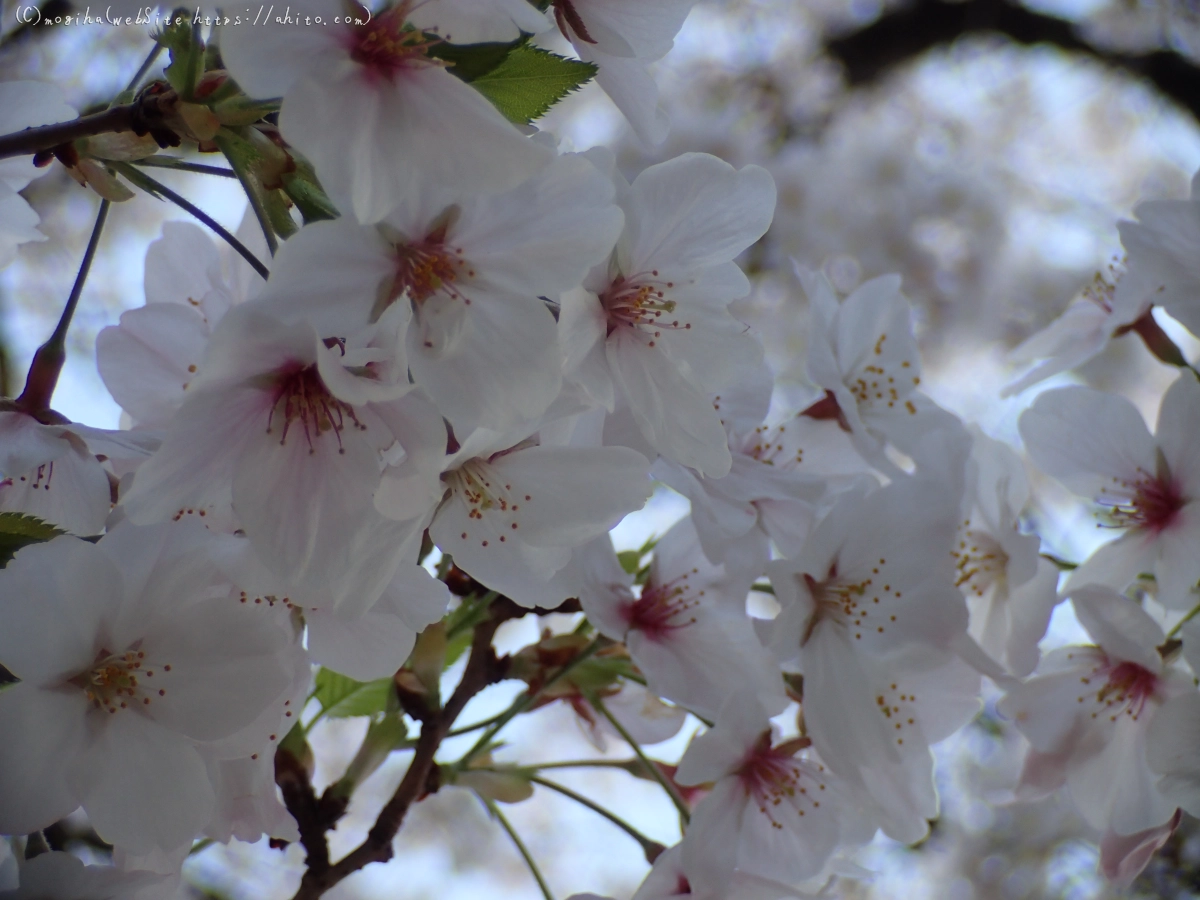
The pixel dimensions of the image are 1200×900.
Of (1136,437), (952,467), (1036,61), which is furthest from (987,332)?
(952,467)

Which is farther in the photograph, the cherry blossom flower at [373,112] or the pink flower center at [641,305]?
the pink flower center at [641,305]

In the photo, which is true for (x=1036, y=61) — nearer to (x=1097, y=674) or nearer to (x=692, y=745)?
(x=1097, y=674)

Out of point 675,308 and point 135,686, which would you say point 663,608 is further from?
point 135,686

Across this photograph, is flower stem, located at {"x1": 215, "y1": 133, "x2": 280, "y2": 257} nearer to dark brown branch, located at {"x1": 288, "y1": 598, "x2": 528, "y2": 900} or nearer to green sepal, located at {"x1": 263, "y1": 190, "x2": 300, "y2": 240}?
green sepal, located at {"x1": 263, "y1": 190, "x2": 300, "y2": 240}

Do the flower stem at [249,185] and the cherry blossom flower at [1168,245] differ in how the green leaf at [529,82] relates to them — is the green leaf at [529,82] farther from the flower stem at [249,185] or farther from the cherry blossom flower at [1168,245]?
the cherry blossom flower at [1168,245]

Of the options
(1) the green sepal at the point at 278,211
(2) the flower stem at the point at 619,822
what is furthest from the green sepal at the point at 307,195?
(2) the flower stem at the point at 619,822

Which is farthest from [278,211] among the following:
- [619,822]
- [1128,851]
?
[1128,851]

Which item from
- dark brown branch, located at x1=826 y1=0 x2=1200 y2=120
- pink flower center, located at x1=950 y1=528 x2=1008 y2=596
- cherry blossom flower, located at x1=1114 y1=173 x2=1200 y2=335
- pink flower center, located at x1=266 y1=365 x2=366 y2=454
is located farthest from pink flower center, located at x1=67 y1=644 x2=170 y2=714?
dark brown branch, located at x1=826 y1=0 x2=1200 y2=120
